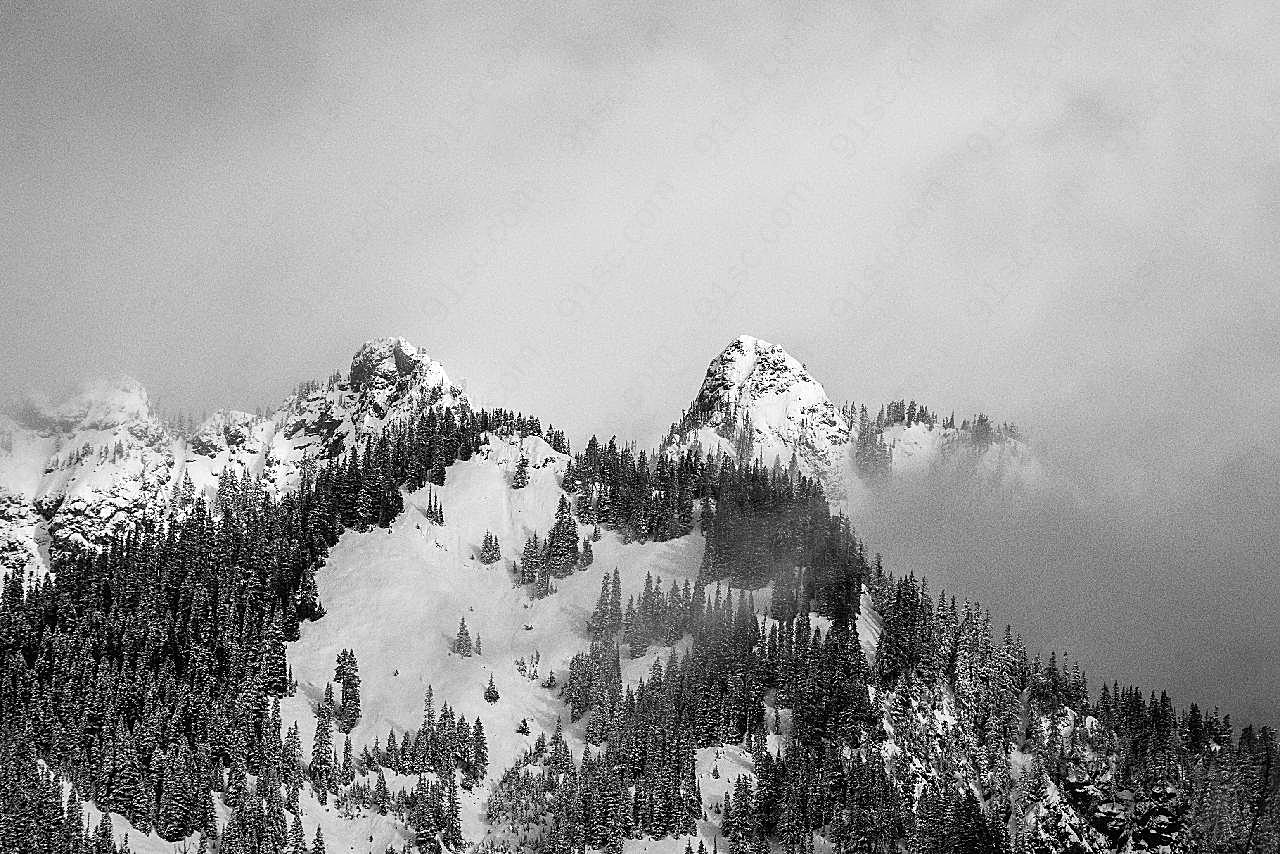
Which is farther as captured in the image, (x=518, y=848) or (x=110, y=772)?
(x=518, y=848)

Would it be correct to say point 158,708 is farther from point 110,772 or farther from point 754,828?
point 754,828

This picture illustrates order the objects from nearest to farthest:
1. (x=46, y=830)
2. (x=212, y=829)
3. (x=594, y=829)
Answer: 1. (x=46, y=830)
2. (x=212, y=829)
3. (x=594, y=829)

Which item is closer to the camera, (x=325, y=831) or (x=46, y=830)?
(x=46, y=830)

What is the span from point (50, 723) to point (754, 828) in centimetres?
11237

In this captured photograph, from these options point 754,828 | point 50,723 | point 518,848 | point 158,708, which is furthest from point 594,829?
point 50,723

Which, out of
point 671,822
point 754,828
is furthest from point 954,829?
point 671,822

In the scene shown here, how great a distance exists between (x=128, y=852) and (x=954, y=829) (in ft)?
408

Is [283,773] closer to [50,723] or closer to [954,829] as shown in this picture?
[50,723]

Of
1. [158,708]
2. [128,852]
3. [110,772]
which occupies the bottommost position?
[128,852]

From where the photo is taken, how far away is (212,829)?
585ft

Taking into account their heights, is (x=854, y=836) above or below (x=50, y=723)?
below

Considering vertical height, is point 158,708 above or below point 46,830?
above

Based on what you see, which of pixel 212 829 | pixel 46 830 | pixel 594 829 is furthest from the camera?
pixel 594 829

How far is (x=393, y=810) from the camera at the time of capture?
195 meters
